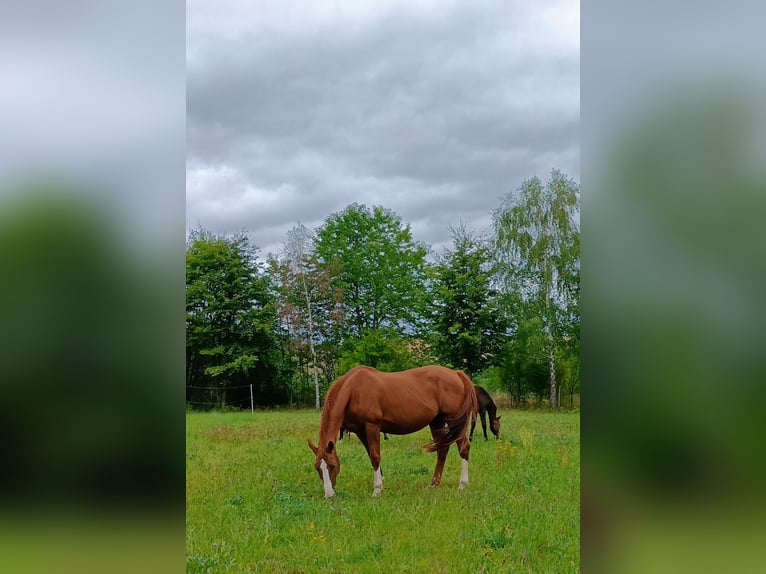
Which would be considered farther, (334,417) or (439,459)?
(439,459)

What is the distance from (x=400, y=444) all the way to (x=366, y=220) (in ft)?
57.5

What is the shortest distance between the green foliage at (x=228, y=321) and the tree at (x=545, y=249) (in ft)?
35.4

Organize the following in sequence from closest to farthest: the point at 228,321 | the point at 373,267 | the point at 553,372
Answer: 1. the point at 553,372
2. the point at 228,321
3. the point at 373,267

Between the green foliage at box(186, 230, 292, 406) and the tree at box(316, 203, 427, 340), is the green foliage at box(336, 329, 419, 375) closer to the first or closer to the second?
the tree at box(316, 203, 427, 340)

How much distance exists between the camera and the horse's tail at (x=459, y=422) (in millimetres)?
8612

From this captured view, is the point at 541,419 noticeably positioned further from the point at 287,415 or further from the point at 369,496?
the point at 369,496

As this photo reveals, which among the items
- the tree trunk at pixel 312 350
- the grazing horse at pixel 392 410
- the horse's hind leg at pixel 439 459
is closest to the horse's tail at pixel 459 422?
the grazing horse at pixel 392 410

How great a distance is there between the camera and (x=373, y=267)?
87.4 feet

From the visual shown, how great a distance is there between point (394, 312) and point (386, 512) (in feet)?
59.4

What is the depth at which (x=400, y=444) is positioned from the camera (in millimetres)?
13352

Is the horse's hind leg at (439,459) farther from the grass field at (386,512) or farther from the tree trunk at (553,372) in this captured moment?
the tree trunk at (553,372)
